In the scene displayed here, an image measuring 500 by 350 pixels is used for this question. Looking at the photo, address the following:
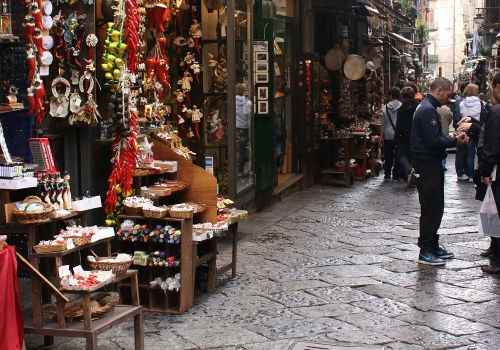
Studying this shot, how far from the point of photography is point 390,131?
15.4 m

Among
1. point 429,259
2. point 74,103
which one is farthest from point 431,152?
point 74,103

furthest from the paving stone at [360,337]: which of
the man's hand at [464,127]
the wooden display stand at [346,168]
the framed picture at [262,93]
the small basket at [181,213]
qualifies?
the wooden display stand at [346,168]

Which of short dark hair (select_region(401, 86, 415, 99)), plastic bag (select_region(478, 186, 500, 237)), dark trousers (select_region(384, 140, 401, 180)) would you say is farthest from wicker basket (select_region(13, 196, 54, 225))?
dark trousers (select_region(384, 140, 401, 180))

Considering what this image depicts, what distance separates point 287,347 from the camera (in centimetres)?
563

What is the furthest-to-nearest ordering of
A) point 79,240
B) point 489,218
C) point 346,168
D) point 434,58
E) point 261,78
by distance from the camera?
point 434,58 < point 346,168 < point 261,78 < point 489,218 < point 79,240

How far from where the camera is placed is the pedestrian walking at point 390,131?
15281 mm

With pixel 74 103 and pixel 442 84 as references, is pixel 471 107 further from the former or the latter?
pixel 74 103

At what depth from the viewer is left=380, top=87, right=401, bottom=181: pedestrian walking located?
15.3m

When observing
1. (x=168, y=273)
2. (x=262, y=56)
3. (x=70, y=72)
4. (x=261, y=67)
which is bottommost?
(x=168, y=273)

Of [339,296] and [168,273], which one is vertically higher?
[168,273]

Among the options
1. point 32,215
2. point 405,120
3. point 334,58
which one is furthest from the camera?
point 334,58

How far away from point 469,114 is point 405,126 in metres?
1.31

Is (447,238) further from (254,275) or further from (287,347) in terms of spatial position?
(287,347)

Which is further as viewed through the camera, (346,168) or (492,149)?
(346,168)
